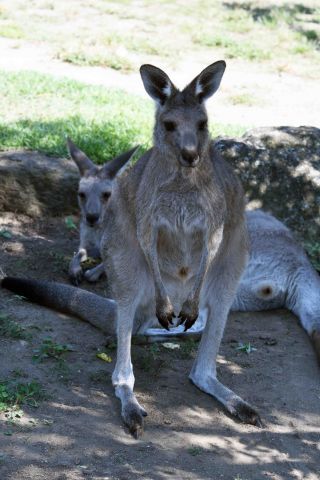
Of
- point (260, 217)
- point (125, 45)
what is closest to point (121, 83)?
point (125, 45)

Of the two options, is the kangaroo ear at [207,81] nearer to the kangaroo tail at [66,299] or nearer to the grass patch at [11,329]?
the kangaroo tail at [66,299]

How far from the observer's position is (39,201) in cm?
613

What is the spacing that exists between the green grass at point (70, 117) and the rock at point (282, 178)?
1.06 metres

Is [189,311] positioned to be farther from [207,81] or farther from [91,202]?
[91,202]

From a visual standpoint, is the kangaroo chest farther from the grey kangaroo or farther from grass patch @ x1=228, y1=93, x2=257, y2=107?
grass patch @ x1=228, y1=93, x2=257, y2=107

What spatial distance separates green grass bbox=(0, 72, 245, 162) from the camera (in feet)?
22.1

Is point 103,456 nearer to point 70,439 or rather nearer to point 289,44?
point 70,439

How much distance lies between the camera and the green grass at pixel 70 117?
6.75 meters

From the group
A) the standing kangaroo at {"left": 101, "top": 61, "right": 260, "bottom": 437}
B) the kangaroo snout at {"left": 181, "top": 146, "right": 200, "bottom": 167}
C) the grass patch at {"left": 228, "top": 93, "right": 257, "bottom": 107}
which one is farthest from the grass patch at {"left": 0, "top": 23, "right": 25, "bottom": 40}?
the kangaroo snout at {"left": 181, "top": 146, "right": 200, "bottom": 167}

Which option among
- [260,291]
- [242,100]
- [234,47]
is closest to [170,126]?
[260,291]

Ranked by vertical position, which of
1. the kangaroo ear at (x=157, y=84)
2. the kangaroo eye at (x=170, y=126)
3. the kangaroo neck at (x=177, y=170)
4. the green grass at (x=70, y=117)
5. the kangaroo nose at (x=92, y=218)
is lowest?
the kangaroo nose at (x=92, y=218)

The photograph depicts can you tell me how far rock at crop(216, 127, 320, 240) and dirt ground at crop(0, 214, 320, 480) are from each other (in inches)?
42.1

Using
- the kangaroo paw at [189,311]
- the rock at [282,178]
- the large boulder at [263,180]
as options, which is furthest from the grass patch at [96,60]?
the kangaroo paw at [189,311]

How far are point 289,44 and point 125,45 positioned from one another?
241cm
